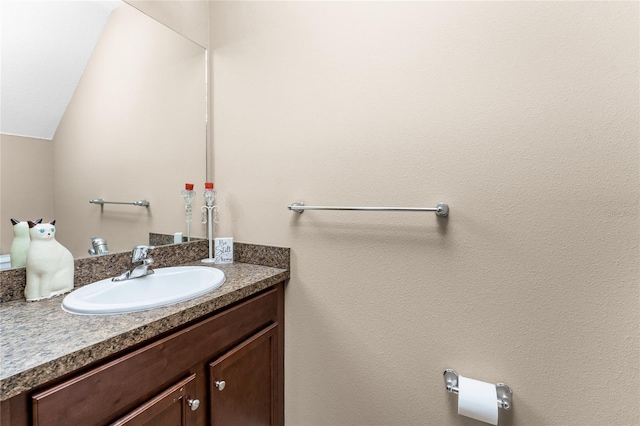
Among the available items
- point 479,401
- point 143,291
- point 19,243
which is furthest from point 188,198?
point 479,401

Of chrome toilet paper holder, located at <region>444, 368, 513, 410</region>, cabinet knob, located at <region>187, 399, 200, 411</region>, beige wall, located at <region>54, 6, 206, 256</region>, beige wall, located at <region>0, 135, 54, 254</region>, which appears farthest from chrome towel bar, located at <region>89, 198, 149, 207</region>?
chrome toilet paper holder, located at <region>444, 368, 513, 410</region>

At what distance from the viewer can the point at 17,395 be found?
53 centimetres

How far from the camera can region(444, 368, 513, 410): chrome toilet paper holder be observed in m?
0.89

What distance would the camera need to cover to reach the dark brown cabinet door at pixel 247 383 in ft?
3.08

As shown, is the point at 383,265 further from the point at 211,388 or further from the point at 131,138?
the point at 131,138

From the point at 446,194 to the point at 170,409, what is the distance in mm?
1033

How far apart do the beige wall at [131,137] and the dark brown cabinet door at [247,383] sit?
2.04 feet

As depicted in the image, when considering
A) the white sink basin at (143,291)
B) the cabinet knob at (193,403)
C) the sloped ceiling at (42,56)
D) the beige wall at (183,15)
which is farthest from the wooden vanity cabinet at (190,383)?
the beige wall at (183,15)

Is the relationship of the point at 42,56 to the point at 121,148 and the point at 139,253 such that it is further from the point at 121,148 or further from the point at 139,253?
the point at 139,253

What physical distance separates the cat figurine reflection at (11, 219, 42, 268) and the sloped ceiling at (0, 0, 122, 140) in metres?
0.29

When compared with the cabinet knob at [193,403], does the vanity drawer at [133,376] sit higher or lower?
higher

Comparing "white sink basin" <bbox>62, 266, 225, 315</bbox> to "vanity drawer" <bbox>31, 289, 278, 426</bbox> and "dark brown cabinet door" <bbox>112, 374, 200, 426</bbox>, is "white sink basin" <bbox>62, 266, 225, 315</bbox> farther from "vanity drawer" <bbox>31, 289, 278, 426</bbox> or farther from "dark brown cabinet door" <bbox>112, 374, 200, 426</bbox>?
"dark brown cabinet door" <bbox>112, 374, 200, 426</bbox>

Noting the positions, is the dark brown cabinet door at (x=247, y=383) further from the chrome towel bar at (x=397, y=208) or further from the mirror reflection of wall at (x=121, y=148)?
the mirror reflection of wall at (x=121, y=148)

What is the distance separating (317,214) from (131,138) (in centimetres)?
83
